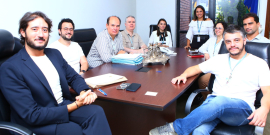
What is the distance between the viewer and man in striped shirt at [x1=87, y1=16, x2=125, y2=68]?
8.52ft

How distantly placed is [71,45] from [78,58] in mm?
194

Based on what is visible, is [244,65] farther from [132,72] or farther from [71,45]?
[71,45]

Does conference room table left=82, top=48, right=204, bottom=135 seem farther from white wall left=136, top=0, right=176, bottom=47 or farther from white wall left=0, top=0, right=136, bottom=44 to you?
white wall left=136, top=0, right=176, bottom=47

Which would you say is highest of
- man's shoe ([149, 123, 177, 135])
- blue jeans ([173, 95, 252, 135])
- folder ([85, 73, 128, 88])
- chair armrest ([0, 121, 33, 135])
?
folder ([85, 73, 128, 88])

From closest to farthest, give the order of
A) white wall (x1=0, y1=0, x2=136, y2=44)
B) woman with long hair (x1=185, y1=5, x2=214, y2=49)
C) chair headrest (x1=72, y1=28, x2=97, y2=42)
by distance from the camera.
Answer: white wall (x1=0, y1=0, x2=136, y2=44), chair headrest (x1=72, y1=28, x2=97, y2=42), woman with long hair (x1=185, y1=5, x2=214, y2=49)

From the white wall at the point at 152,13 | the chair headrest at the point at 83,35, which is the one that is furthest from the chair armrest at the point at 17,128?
the white wall at the point at 152,13

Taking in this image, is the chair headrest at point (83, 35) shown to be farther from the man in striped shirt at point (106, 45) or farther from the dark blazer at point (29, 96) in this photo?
the dark blazer at point (29, 96)

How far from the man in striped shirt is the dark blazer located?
49.8 inches

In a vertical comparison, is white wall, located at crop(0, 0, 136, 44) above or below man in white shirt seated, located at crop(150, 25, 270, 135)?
above

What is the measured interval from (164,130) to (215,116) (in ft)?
1.32

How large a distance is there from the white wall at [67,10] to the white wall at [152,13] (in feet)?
1.57

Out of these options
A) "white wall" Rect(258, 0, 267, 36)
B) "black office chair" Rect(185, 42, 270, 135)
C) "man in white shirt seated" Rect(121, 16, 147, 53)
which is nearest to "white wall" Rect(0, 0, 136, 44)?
"man in white shirt seated" Rect(121, 16, 147, 53)

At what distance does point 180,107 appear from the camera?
9.61 feet

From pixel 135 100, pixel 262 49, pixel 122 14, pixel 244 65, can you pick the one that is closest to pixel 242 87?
pixel 244 65
